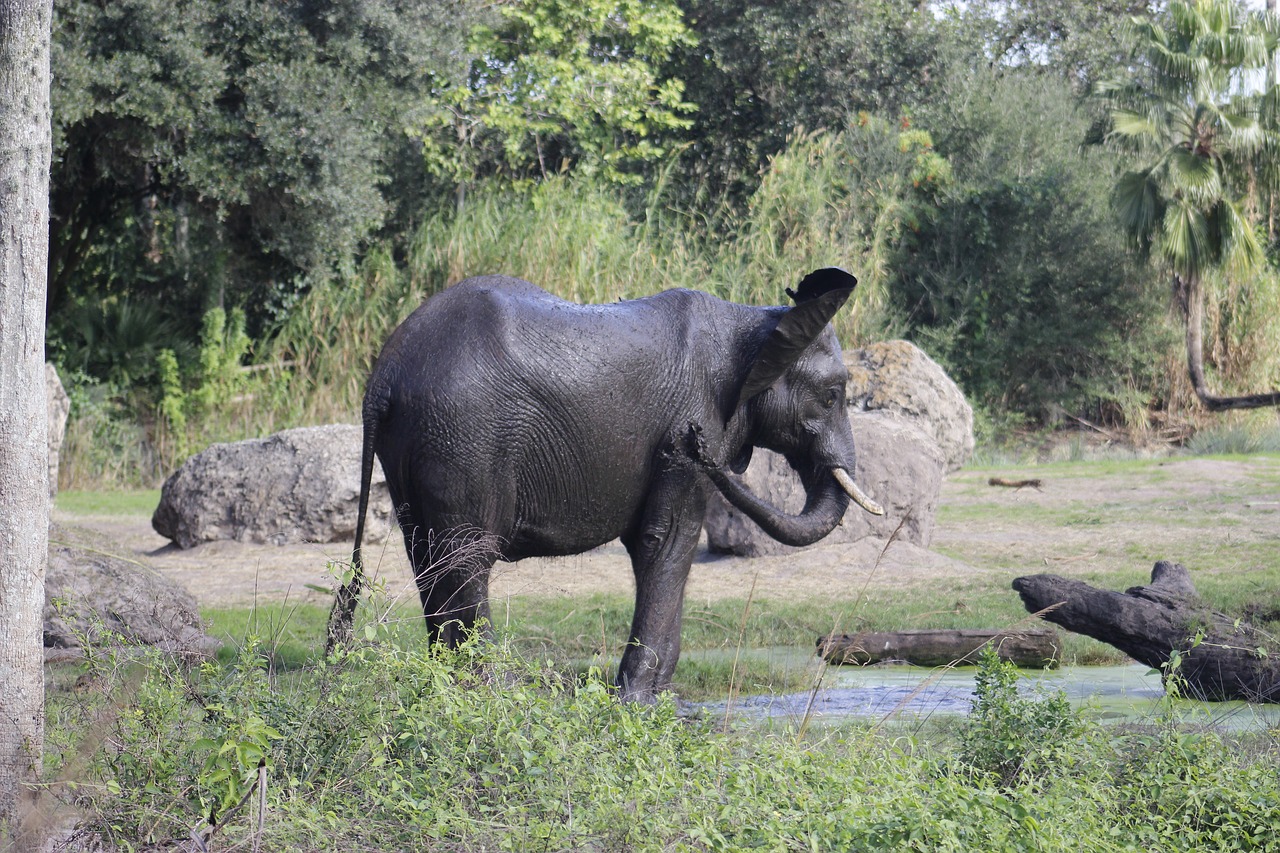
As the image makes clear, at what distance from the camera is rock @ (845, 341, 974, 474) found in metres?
12.7

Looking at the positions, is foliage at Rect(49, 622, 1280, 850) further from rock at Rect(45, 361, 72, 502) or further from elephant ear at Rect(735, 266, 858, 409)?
rock at Rect(45, 361, 72, 502)

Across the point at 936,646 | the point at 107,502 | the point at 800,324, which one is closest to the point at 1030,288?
the point at 107,502

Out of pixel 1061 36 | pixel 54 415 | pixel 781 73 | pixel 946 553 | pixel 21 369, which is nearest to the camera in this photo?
pixel 21 369

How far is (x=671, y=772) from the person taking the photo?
3758mm

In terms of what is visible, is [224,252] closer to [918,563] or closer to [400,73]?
[400,73]

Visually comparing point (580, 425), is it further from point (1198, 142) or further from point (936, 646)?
point (1198, 142)

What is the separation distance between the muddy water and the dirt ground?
1.44 meters

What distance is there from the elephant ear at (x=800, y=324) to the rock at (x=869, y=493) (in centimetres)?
486

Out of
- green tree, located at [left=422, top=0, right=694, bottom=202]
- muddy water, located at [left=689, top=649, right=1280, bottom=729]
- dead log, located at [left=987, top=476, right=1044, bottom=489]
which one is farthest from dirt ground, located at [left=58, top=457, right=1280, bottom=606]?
green tree, located at [left=422, top=0, right=694, bottom=202]

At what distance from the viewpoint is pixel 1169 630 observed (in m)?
6.27

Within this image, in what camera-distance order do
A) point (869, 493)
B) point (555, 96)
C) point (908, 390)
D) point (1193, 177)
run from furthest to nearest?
1. point (1193, 177)
2. point (555, 96)
3. point (908, 390)
4. point (869, 493)

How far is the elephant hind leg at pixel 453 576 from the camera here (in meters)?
5.37

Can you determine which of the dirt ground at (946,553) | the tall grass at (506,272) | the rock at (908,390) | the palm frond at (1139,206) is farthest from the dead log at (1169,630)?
the palm frond at (1139,206)

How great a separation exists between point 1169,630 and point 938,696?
1.08m
